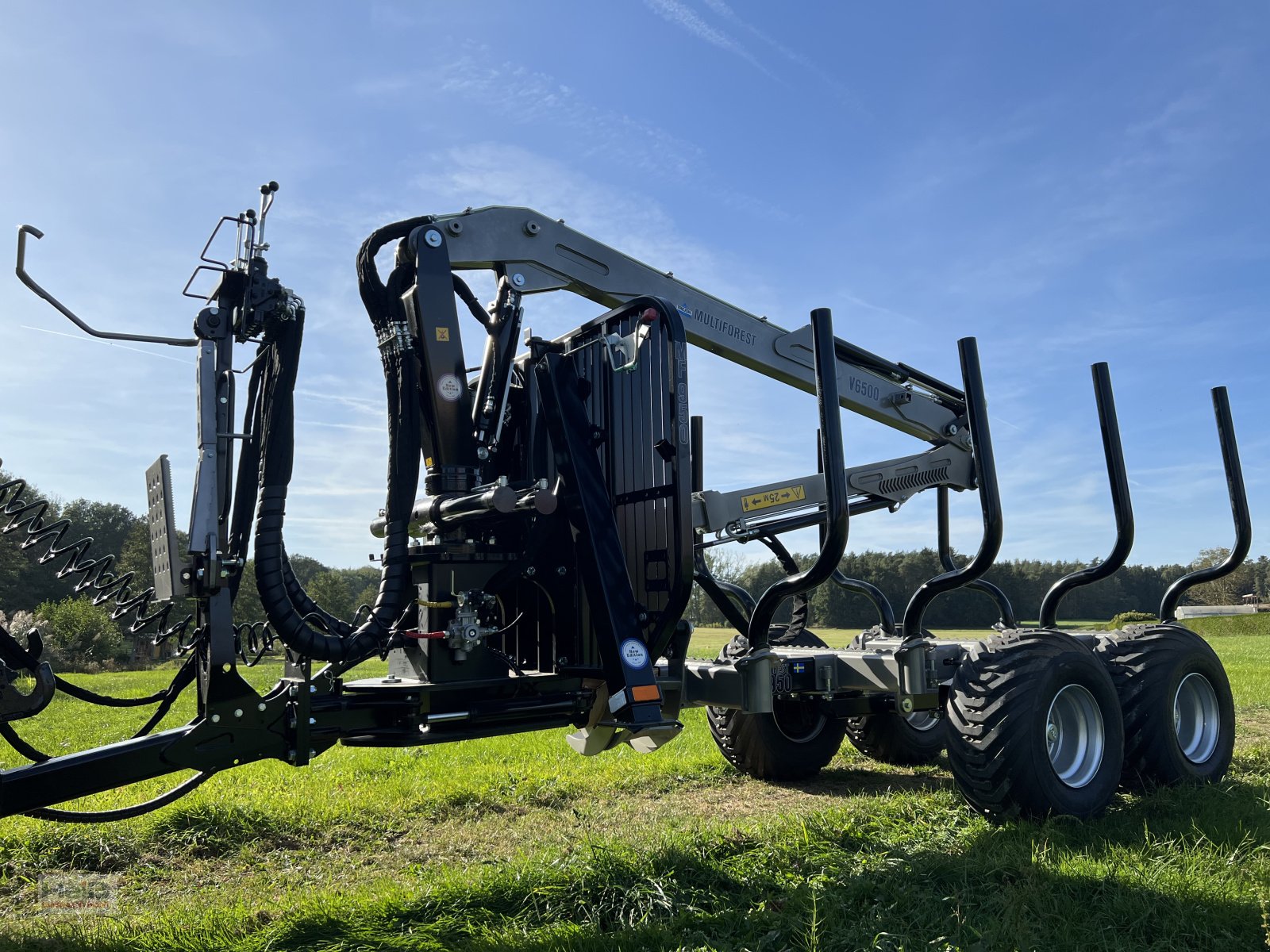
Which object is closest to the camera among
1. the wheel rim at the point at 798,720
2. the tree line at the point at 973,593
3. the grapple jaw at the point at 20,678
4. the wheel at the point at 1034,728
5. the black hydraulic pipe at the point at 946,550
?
the grapple jaw at the point at 20,678

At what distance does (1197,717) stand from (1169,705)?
798 mm

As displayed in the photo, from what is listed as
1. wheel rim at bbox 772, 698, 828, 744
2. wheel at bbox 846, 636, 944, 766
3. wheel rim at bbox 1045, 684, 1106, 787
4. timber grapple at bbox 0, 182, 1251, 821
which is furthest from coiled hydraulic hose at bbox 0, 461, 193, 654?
wheel at bbox 846, 636, 944, 766

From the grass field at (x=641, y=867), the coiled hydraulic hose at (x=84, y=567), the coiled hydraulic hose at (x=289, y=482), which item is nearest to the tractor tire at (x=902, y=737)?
the grass field at (x=641, y=867)

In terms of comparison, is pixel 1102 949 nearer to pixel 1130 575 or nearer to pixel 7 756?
pixel 7 756

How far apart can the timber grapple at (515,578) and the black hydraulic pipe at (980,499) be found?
0.02 m

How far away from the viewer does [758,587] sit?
41.1 m

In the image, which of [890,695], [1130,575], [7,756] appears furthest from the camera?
[1130,575]

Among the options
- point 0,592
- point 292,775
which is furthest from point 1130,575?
point 292,775

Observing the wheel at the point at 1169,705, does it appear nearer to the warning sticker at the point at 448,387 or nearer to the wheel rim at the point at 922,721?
the wheel rim at the point at 922,721

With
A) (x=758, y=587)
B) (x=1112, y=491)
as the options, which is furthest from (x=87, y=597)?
(x=758, y=587)

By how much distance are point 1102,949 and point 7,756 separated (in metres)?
8.94

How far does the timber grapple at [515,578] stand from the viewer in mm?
4438

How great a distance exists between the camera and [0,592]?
3334cm

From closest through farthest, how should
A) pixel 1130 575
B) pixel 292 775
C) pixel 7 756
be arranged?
pixel 292 775 → pixel 7 756 → pixel 1130 575
